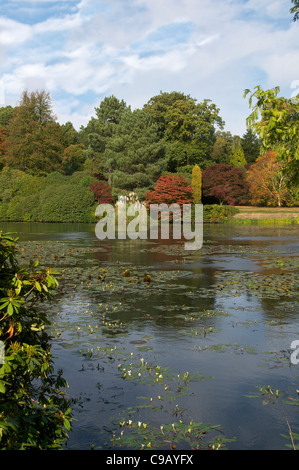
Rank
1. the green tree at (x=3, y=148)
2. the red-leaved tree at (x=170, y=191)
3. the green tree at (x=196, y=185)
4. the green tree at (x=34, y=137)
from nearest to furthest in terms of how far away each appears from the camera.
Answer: the red-leaved tree at (x=170, y=191)
the green tree at (x=196, y=185)
the green tree at (x=34, y=137)
the green tree at (x=3, y=148)

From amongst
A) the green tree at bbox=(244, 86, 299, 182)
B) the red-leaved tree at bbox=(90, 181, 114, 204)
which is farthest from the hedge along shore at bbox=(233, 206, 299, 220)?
the green tree at bbox=(244, 86, 299, 182)

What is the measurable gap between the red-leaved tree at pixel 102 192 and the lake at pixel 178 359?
38.2 meters

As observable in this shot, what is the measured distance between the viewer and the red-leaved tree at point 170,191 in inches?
1714

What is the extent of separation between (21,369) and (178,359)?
297 cm

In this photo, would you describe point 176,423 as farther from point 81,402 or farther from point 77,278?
point 77,278

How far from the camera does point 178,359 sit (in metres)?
5.89

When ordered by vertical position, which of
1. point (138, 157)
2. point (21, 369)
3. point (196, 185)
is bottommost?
point (21, 369)

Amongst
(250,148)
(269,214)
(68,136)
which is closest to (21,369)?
(269,214)

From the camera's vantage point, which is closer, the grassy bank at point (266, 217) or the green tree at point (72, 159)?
the grassy bank at point (266, 217)

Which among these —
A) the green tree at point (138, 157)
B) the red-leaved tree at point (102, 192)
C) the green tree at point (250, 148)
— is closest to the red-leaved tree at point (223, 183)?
the green tree at point (138, 157)

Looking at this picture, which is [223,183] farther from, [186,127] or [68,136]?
[68,136]

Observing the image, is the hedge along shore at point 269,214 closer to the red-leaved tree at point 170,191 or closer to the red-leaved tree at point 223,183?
the red-leaved tree at point 223,183

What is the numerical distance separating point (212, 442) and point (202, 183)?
48554 mm
